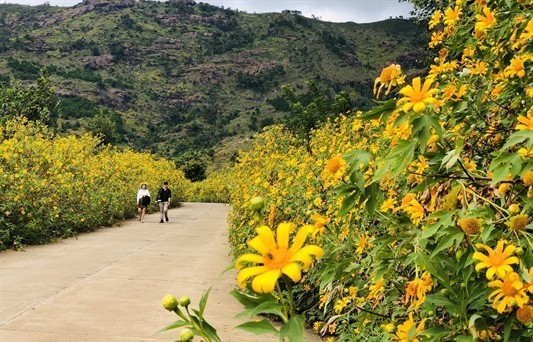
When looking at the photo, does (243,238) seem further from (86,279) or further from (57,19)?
(57,19)

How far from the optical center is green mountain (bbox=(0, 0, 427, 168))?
6781 centimetres

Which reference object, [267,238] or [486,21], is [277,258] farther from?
[486,21]

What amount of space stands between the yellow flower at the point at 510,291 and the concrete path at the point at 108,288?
2.15m

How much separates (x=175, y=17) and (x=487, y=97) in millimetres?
116620

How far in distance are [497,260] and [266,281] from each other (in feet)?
2.10

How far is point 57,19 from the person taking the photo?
107 meters

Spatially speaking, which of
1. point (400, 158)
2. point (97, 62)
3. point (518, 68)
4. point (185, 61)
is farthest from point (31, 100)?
point (185, 61)

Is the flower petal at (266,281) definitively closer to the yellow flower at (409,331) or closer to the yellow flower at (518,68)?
the yellow flower at (409,331)

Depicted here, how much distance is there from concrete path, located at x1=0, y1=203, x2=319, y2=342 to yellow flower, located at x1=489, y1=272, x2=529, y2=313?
84.5 inches

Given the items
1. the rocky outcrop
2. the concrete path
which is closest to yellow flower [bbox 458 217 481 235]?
the concrete path

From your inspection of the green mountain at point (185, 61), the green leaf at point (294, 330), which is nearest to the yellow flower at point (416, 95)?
the green leaf at point (294, 330)

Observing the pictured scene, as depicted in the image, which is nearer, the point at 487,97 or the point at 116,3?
the point at 487,97

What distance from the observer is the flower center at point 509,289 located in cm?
110

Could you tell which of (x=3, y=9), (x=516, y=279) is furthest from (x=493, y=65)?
(x=3, y=9)
